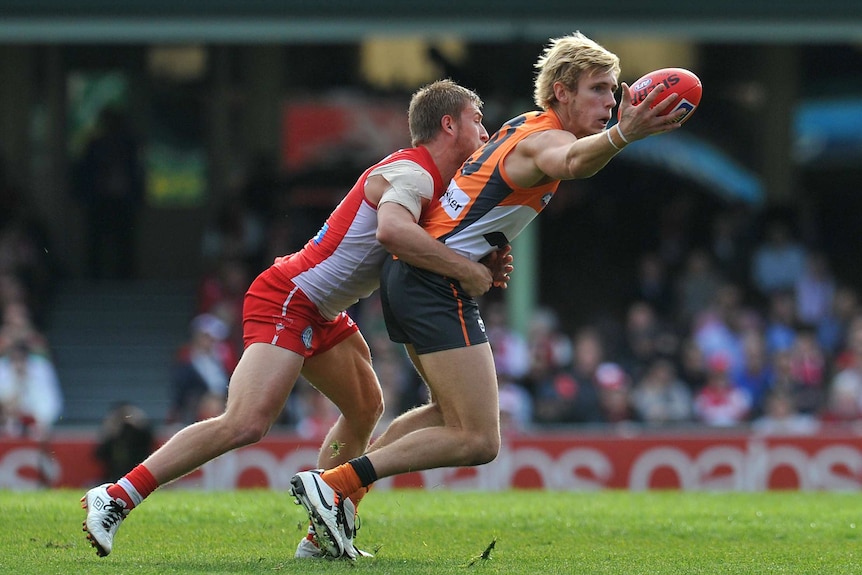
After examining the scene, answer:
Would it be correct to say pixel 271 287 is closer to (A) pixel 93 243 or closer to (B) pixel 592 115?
(B) pixel 592 115

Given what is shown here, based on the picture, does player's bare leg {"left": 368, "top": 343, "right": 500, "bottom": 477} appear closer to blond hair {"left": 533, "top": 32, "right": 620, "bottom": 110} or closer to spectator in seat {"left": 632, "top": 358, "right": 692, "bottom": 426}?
blond hair {"left": 533, "top": 32, "right": 620, "bottom": 110}

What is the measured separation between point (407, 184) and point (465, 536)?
6.52ft

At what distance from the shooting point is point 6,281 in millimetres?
15664

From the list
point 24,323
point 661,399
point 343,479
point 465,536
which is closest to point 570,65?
point 343,479

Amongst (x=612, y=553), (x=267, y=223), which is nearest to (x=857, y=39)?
(x=267, y=223)

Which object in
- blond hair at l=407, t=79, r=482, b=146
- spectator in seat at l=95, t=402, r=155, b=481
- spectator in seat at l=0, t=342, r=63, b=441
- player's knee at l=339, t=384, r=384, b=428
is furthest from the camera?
spectator in seat at l=0, t=342, r=63, b=441

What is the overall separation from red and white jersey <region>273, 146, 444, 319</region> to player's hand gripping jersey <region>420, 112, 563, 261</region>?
17 centimetres

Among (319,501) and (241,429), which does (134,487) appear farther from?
(319,501)

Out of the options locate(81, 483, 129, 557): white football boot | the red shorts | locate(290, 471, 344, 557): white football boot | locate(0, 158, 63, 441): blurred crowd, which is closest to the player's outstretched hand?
the red shorts

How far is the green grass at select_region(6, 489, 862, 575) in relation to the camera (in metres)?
6.13

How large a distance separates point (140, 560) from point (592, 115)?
2.76 m

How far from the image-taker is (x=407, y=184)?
21.0 ft

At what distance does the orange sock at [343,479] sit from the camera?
6156mm

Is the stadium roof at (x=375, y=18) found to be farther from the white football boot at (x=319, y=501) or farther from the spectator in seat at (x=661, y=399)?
the white football boot at (x=319, y=501)
